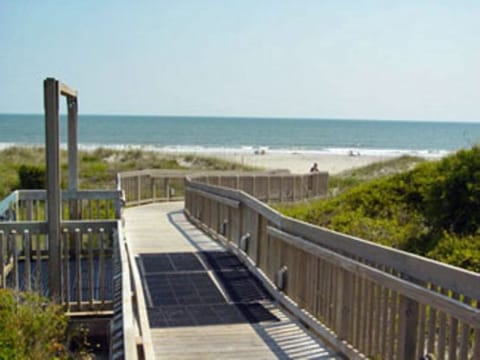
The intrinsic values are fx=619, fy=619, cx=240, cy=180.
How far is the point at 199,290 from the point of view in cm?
815

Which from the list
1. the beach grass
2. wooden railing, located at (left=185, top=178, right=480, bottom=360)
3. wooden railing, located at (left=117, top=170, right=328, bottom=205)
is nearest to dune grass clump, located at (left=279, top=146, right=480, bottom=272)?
wooden railing, located at (left=185, top=178, right=480, bottom=360)

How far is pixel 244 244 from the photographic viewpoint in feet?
31.8

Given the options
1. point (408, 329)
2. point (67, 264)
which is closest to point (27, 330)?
point (67, 264)

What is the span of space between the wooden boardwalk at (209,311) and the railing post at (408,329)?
1.21 meters

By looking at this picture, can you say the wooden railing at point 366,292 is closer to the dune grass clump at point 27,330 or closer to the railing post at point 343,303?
the railing post at point 343,303

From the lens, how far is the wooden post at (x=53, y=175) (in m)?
7.46

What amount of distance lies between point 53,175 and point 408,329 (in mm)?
4709

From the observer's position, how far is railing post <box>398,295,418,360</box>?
179 inches

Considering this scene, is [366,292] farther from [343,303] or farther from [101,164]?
[101,164]

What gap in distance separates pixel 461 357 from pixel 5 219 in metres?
7.75

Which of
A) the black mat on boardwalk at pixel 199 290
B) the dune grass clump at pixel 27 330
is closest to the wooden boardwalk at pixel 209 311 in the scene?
the black mat on boardwalk at pixel 199 290

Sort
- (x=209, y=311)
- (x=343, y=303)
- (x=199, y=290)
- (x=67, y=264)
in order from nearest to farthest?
(x=343, y=303) → (x=209, y=311) → (x=67, y=264) → (x=199, y=290)

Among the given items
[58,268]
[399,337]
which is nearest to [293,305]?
[399,337]

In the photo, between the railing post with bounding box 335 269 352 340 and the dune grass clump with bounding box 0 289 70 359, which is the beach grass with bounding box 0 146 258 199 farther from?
the railing post with bounding box 335 269 352 340
